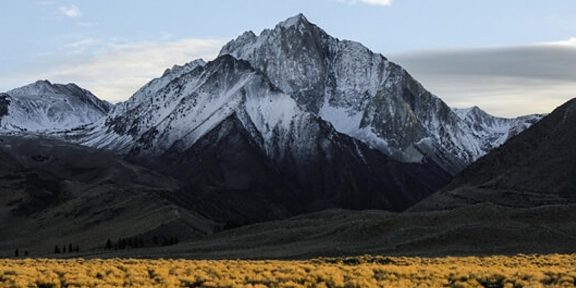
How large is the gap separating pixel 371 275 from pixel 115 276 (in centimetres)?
1296

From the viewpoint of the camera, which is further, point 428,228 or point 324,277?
point 428,228

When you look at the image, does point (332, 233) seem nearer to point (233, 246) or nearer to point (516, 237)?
point (233, 246)

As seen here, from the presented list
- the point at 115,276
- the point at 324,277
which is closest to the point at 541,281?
the point at 324,277

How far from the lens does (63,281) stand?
3897 centimetres

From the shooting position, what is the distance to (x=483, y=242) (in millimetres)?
104000

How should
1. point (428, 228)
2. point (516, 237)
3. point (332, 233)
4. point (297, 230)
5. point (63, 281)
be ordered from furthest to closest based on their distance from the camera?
point (297, 230)
point (332, 233)
point (428, 228)
point (516, 237)
point (63, 281)

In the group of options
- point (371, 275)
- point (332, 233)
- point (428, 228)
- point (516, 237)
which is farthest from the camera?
point (332, 233)

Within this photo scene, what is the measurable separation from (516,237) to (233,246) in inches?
1827

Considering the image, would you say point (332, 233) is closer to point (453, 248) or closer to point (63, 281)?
point (453, 248)

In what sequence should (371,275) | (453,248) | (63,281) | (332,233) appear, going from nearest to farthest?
(63,281) < (371,275) < (453,248) < (332,233)

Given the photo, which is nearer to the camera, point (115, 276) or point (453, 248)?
point (115, 276)

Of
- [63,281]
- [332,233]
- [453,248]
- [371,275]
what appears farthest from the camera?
[332,233]

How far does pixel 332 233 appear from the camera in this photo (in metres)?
130

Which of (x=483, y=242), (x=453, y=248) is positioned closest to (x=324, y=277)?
(x=453, y=248)
